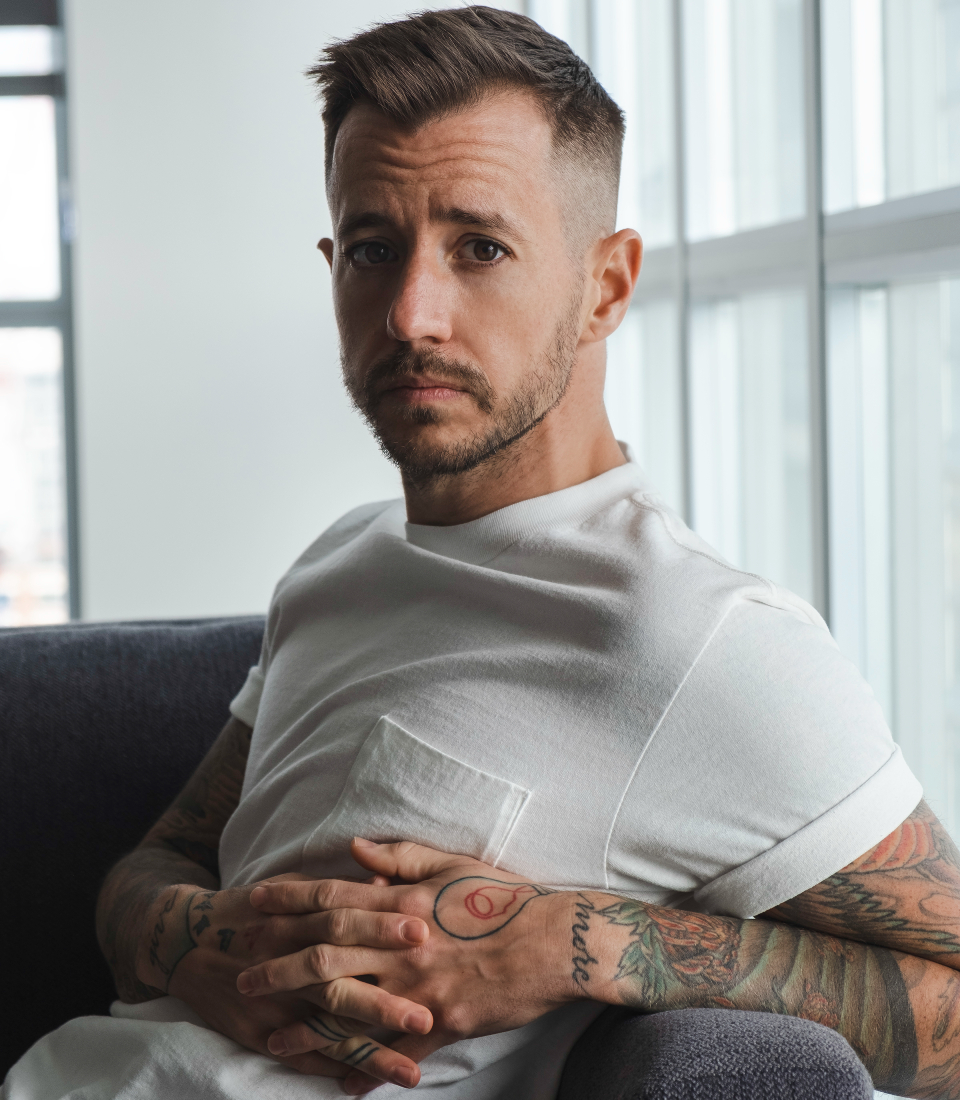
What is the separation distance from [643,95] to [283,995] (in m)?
3.01

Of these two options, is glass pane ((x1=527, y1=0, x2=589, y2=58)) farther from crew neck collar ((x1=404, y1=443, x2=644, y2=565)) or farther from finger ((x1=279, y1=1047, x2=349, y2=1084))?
finger ((x1=279, y1=1047, x2=349, y2=1084))

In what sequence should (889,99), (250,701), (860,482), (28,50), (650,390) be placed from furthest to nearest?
(28,50), (650,390), (860,482), (889,99), (250,701)

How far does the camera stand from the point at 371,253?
3.63ft

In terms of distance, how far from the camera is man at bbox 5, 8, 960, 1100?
2.83 ft

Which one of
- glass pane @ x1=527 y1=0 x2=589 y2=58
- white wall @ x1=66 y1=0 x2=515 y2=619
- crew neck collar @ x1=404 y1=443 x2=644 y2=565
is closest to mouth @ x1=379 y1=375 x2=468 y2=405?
crew neck collar @ x1=404 y1=443 x2=644 y2=565

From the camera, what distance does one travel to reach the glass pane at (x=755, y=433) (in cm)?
240

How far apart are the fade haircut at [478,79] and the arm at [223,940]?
28.1 inches

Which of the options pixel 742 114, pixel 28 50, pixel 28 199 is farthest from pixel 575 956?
pixel 28 50

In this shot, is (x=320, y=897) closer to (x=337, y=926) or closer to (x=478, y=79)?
(x=337, y=926)

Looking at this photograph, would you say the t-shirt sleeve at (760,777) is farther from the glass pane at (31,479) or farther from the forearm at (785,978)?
the glass pane at (31,479)

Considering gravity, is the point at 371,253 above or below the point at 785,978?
A: above

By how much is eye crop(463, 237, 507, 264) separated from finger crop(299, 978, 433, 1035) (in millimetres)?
652

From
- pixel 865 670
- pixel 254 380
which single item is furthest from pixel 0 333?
pixel 865 670

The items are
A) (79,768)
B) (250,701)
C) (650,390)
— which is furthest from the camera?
(650,390)
